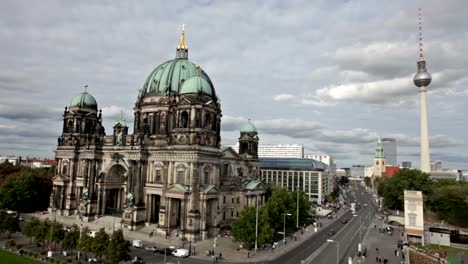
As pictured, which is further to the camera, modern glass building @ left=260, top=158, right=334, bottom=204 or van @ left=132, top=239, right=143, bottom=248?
modern glass building @ left=260, top=158, right=334, bottom=204

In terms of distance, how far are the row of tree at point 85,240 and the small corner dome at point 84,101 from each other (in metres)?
41.0

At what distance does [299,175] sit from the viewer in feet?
484

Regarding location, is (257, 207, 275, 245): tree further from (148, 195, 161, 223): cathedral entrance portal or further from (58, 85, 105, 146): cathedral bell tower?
(58, 85, 105, 146): cathedral bell tower

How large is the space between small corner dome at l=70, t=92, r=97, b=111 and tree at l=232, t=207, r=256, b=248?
191 feet

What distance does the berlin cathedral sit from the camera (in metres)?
70.6

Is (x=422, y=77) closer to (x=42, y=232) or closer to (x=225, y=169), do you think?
(x=225, y=169)

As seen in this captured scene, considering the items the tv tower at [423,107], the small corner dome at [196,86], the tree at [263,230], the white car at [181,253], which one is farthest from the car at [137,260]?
the tv tower at [423,107]

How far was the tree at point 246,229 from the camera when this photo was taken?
6059cm

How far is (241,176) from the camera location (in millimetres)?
94438

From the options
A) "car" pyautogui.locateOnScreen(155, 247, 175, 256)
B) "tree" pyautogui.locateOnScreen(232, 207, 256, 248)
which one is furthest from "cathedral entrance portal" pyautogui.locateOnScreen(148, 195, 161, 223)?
"tree" pyautogui.locateOnScreen(232, 207, 256, 248)

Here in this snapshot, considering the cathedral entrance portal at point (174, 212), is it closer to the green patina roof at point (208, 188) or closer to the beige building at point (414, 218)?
the green patina roof at point (208, 188)

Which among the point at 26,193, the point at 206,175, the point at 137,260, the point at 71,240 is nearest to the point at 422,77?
the point at 206,175

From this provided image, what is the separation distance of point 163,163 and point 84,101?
36.5 meters

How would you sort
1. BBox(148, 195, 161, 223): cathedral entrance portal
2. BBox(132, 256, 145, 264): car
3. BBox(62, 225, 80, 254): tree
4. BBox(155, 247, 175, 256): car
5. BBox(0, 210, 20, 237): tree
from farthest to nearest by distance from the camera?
BBox(148, 195, 161, 223): cathedral entrance portal → BBox(0, 210, 20, 237): tree → BBox(155, 247, 175, 256): car → BBox(62, 225, 80, 254): tree → BBox(132, 256, 145, 264): car
